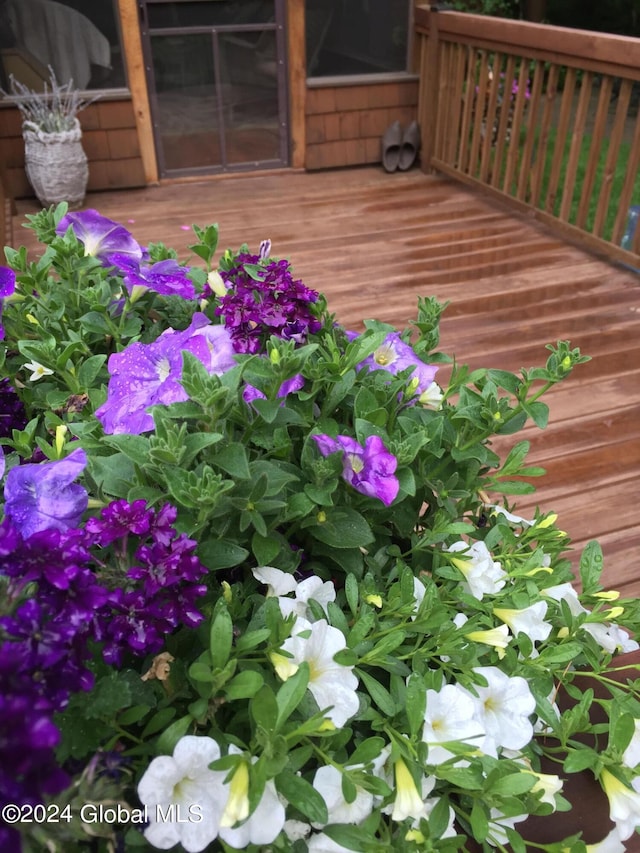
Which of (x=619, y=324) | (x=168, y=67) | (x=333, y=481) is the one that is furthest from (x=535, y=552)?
(x=168, y=67)

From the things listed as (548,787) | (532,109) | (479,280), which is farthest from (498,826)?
(532,109)

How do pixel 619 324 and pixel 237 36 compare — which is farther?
pixel 237 36

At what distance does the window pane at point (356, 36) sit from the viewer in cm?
434

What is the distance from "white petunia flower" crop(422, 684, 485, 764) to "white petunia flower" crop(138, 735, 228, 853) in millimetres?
211

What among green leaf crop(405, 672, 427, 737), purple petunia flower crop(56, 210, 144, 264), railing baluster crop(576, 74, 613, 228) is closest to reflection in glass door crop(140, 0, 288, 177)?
railing baluster crop(576, 74, 613, 228)

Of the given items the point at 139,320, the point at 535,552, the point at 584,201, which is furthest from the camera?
the point at 584,201

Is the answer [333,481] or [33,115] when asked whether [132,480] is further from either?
[33,115]

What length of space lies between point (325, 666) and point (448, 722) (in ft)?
0.45

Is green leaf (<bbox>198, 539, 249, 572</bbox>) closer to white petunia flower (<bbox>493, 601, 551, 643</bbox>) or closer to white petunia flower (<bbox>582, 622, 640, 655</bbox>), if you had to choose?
white petunia flower (<bbox>493, 601, 551, 643</bbox>)

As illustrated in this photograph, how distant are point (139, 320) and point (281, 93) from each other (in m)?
3.95

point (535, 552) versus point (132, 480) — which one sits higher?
point (132, 480)

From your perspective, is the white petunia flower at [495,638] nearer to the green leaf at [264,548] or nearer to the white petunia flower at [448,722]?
the white petunia flower at [448,722]

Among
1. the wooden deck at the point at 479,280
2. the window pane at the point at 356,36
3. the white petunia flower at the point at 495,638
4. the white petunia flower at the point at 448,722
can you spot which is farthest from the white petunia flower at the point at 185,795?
the window pane at the point at 356,36

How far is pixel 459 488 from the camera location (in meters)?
0.98
